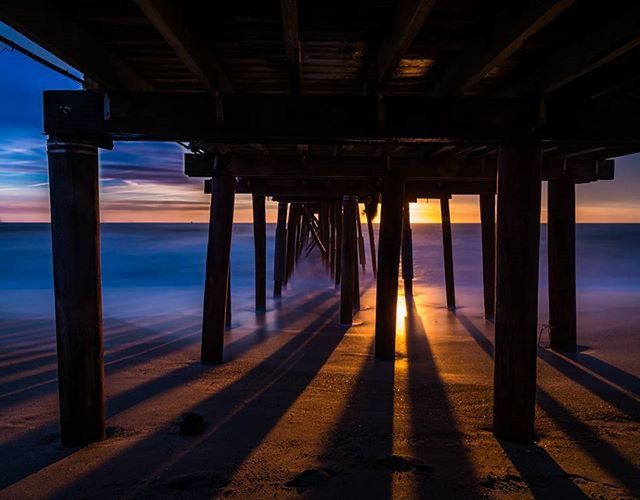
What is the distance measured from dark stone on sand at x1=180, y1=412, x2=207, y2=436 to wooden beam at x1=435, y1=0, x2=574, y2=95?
3020mm

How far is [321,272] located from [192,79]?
1680 cm

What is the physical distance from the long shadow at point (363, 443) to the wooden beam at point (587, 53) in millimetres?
2656

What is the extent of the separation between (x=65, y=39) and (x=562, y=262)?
636cm

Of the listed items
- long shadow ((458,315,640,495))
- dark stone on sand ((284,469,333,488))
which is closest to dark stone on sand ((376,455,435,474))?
dark stone on sand ((284,469,333,488))

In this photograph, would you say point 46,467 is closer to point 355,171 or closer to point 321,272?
point 355,171

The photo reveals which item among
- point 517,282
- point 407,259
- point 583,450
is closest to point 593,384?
point 583,450

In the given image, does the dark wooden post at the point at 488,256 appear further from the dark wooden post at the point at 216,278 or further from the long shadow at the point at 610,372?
the dark wooden post at the point at 216,278

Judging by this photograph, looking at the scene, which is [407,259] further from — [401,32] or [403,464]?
[401,32]

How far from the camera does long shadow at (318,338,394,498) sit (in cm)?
288

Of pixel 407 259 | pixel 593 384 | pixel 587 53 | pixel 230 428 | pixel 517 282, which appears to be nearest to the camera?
pixel 587 53

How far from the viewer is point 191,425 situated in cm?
371

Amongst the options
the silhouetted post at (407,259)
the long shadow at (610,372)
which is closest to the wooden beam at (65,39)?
the long shadow at (610,372)

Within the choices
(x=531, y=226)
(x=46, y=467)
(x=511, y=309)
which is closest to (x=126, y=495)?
(x=46, y=467)

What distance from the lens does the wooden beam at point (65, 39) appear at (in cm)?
240
